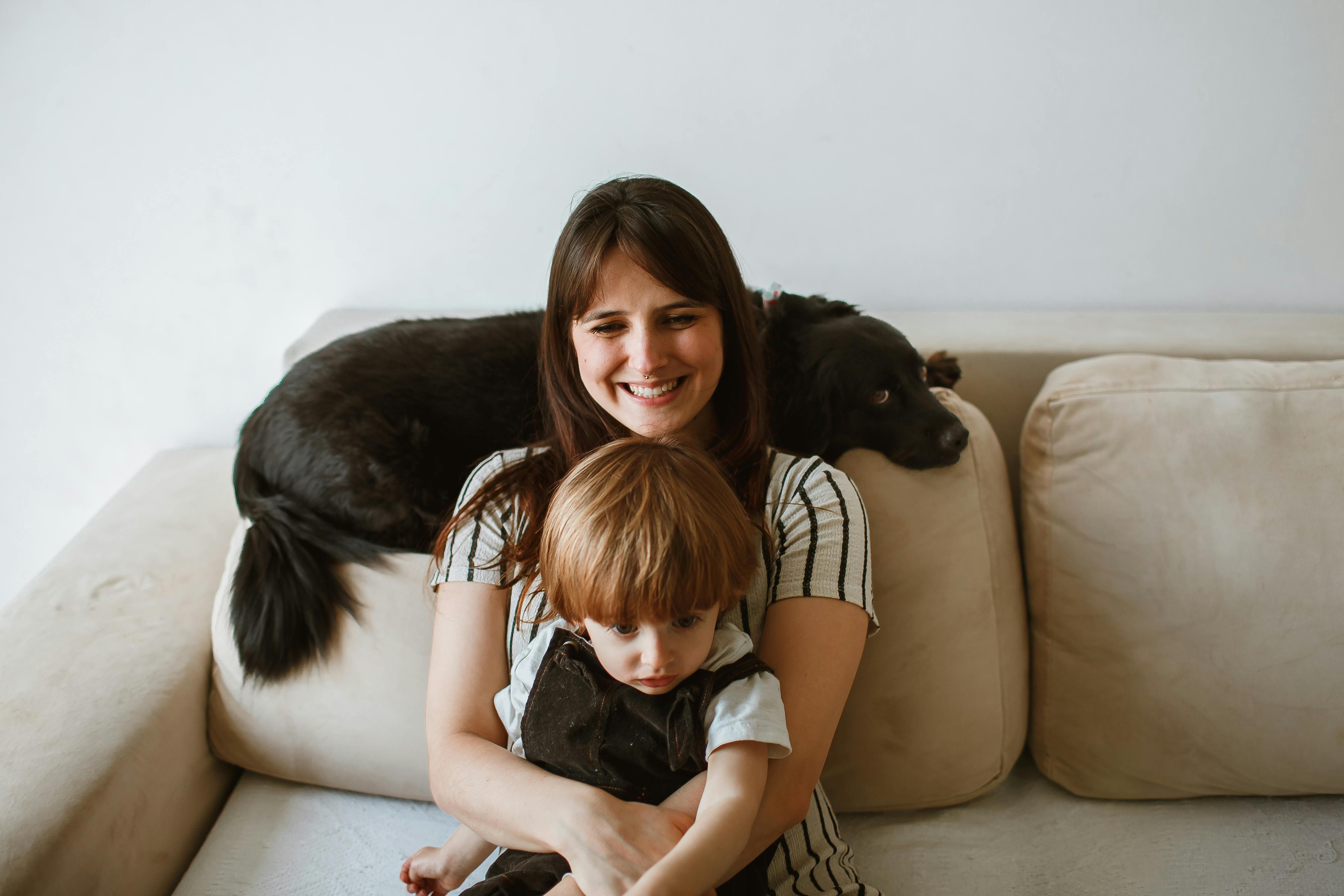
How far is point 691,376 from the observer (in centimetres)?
103

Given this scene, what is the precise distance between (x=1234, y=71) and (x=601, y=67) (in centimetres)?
110

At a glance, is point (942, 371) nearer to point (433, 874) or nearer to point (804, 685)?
point (804, 685)

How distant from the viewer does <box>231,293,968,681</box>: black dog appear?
1.17m

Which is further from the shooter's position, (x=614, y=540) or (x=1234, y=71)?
(x=1234, y=71)

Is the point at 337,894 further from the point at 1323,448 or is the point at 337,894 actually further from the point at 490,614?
the point at 1323,448

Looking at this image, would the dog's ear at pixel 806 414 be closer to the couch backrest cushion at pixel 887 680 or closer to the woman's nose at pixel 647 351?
the couch backrest cushion at pixel 887 680

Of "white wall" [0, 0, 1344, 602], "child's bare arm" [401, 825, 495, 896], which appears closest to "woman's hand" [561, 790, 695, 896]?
"child's bare arm" [401, 825, 495, 896]

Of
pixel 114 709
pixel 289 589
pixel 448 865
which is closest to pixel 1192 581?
pixel 448 865

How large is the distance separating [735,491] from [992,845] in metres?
0.63

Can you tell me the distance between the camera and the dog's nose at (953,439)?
116cm

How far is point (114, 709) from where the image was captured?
3.61 feet

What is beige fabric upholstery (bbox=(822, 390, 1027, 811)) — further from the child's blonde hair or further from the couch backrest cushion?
the child's blonde hair

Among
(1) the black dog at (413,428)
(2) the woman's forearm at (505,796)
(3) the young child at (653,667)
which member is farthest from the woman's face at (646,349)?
(2) the woman's forearm at (505,796)

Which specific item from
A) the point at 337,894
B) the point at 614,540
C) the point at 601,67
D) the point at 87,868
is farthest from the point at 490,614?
the point at 601,67
